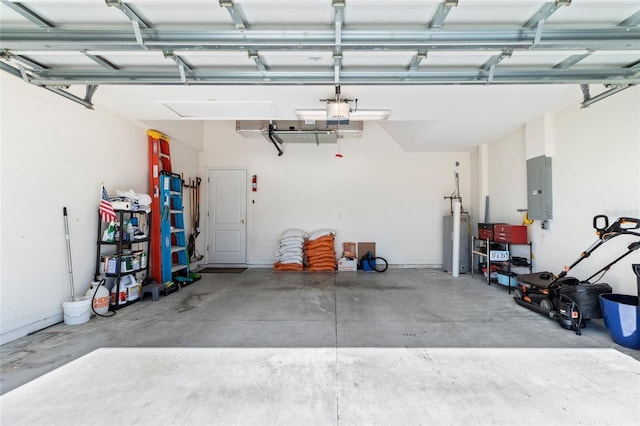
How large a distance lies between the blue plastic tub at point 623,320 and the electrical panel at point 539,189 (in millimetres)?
1609

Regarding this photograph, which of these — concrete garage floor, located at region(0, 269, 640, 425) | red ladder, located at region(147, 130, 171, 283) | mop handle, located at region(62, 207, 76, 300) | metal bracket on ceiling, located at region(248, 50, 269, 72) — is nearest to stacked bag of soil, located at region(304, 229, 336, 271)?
concrete garage floor, located at region(0, 269, 640, 425)

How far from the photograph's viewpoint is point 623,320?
2598 millimetres

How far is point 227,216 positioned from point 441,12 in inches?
235

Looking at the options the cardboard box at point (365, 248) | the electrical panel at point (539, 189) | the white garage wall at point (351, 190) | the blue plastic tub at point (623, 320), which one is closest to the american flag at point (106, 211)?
the white garage wall at point (351, 190)

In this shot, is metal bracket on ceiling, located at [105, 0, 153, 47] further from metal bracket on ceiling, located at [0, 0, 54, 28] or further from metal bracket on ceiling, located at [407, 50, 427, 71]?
metal bracket on ceiling, located at [407, 50, 427, 71]

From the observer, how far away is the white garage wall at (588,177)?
3021 millimetres

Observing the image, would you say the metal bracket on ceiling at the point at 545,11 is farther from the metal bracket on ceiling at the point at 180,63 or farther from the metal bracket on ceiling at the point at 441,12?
the metal bracket on ceiling at the point at 180,63

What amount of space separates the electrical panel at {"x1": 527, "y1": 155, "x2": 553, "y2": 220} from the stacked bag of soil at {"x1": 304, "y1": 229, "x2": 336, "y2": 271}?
147 inches

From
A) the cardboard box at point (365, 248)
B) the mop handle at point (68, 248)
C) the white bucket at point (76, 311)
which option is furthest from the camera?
the cardboard box at point (365, 248)

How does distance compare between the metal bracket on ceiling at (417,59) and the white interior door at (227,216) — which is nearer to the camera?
the metal bracket on ceiling at (417,59)

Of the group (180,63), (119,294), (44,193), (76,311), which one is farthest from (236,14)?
(119,294)

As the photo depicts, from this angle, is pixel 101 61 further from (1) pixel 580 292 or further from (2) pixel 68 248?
(1) pixel 580 292

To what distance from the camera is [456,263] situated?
5.71 m

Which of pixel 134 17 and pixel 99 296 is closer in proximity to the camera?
pixel 134 17
